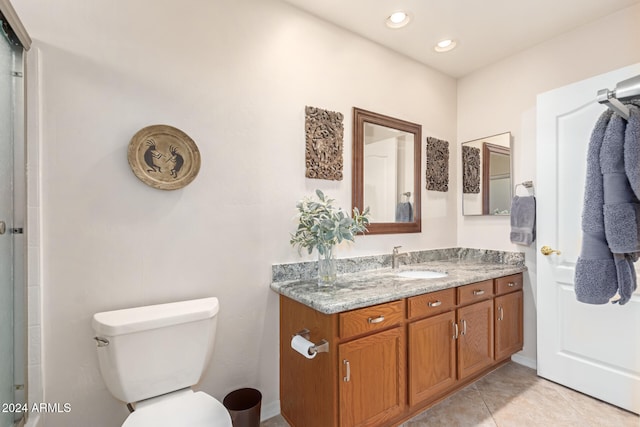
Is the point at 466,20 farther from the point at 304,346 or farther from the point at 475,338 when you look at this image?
the point at 304,346

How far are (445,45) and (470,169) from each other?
1099mm

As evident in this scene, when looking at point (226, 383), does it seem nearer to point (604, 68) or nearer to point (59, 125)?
point (59, 125)

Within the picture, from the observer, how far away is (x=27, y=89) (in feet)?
4.11

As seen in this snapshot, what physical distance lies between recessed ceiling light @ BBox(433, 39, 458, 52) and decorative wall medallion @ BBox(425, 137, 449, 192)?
0.71 metres

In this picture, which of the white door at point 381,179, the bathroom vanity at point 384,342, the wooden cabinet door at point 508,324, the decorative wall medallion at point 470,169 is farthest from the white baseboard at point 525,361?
the white door at point 381,179

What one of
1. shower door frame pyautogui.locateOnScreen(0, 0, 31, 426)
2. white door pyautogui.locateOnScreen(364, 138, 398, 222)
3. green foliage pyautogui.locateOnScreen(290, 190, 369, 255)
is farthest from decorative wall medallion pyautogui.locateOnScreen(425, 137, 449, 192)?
shower door frame pyautogui.locateOnScreen(0, 0, 31, 426)

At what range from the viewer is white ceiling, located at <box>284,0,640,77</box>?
194 centimetres

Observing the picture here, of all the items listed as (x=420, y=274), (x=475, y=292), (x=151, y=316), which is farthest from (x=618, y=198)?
(x=151, y=316)

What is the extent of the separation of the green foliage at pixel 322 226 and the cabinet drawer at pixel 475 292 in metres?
0.82

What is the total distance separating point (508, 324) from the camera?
2322mm

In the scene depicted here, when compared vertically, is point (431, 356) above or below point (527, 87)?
below

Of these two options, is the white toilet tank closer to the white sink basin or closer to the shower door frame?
the shower door frame

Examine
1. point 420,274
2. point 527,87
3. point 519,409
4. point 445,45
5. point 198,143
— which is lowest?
point 519,409

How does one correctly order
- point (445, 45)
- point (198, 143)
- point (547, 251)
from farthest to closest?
point (445, 45), point (547, 251), point (198, 143)
